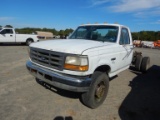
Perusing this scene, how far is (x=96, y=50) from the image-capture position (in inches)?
152

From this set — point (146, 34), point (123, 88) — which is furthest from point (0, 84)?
point (146, 34)

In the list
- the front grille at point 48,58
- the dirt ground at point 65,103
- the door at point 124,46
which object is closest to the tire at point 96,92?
the dirt ground at point 65,103

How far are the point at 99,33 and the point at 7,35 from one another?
49.2ft

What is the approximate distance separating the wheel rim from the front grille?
3.61 ft

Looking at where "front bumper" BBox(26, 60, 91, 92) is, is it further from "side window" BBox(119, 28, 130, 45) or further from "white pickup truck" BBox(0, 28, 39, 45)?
"white pickup truck" BBox(0, 28, 39, 45)

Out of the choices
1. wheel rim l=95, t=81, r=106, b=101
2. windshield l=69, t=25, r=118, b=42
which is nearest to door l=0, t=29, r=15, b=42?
windshield l=69, t=25, r=118, b=42

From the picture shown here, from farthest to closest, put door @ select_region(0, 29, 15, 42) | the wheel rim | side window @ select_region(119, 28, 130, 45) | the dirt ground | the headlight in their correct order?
1. door @ select_region(0, 29, 15, 42)
2. side window @ select_region(119, 28, 130, 45)
3. the wheel rim
4. the dirt ground
5. the headlight

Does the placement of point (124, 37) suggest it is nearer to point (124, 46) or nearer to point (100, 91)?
point (124, 46)

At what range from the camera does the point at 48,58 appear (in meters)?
3.93

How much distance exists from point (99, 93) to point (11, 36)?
16.1m

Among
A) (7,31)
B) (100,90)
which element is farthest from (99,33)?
(7,31)

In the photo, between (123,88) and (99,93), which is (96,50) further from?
(123,88)

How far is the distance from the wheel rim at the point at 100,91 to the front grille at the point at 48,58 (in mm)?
1101

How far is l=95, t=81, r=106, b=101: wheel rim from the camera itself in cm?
418
